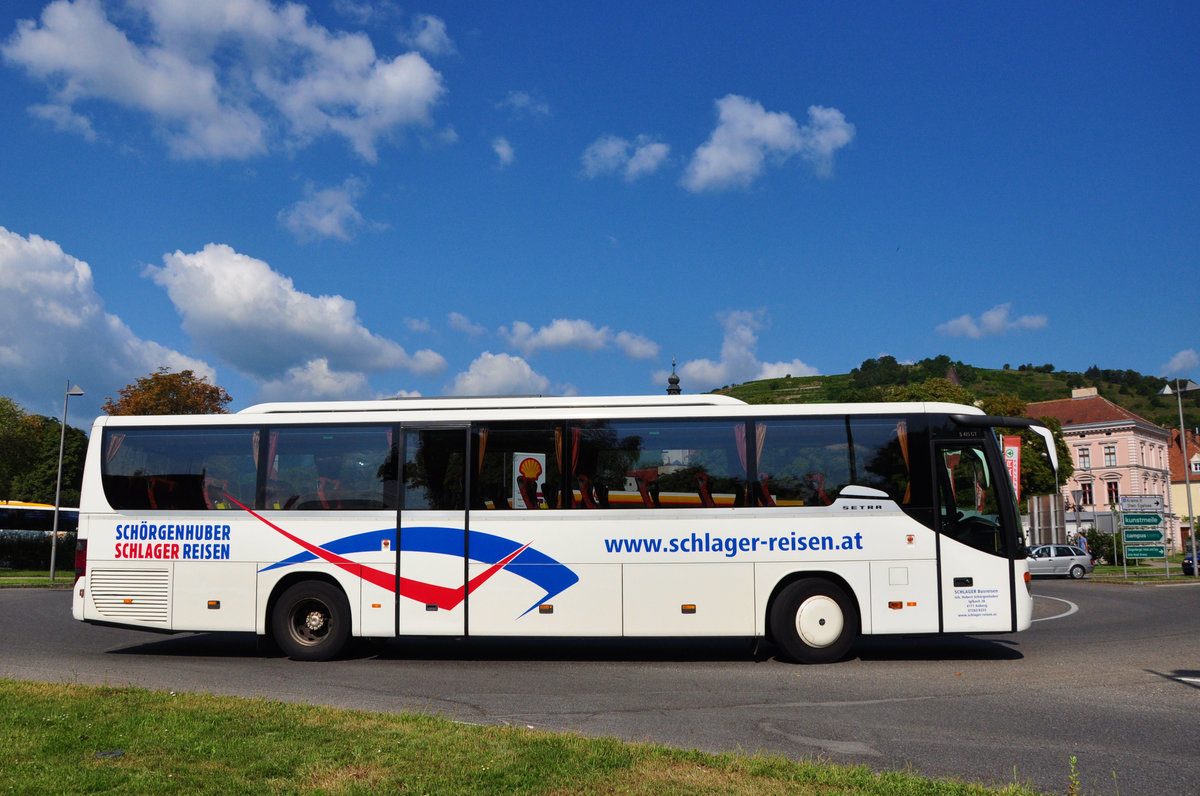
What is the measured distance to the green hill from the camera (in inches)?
5207

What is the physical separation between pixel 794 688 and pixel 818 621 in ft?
6.60

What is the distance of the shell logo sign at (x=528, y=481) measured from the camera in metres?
11.6

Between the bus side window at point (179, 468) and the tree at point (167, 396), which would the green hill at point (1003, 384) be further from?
the bus side window at point (179, 468)

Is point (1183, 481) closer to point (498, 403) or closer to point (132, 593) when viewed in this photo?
point (498, 403)

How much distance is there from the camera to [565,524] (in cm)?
1148

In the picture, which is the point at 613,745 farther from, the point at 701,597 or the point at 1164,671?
the point at 1164,671

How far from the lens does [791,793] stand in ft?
16.6

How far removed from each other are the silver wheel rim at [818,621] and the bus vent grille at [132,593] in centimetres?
829

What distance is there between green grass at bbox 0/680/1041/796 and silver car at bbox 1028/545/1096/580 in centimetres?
3538

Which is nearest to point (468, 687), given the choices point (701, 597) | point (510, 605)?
point (510, 605)

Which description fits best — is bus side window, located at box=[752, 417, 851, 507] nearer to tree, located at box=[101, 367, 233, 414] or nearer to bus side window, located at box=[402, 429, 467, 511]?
bus side window, located at box=[402, 429, 467, 511]

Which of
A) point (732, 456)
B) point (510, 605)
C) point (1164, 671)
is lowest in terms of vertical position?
point (1164, 671)

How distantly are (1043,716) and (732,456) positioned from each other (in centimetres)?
475

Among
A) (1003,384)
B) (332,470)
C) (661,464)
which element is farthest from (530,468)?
(1003,384)
